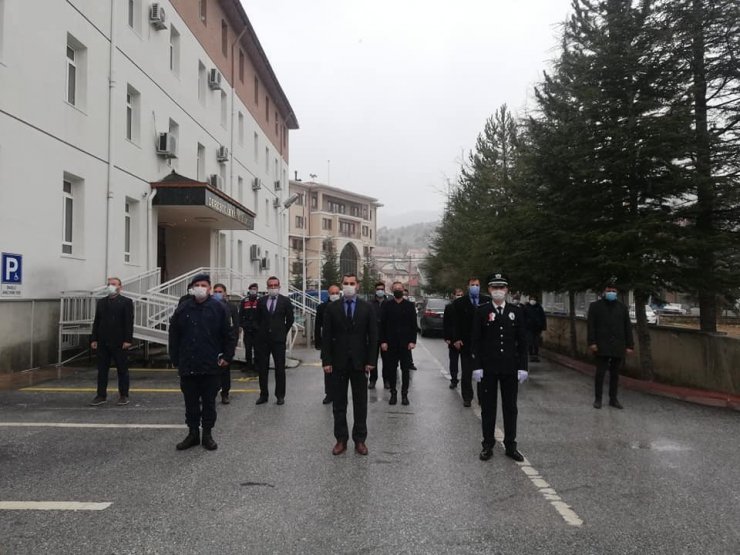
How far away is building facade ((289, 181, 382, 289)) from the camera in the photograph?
82438mm

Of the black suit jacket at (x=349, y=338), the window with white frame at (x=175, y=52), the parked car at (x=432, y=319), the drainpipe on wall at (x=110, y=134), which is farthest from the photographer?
the parked car at (x=432, y=319)

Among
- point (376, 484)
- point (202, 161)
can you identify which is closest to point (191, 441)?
point (376, 484)

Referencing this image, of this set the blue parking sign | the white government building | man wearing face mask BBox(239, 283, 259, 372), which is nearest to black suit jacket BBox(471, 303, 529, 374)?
man wearing face mask BBox(239, 283, 259, 372)

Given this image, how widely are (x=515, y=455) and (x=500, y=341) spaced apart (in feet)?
3.71

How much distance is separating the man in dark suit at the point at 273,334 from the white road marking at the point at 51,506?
4.34m

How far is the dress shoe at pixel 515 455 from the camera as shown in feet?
18.9

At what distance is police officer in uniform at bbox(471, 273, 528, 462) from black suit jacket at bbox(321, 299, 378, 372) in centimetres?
111

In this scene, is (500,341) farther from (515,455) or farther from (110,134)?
(110,134)

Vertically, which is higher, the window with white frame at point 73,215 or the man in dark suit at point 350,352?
the window with white frame at point 73,215

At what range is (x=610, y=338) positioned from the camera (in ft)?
29.4

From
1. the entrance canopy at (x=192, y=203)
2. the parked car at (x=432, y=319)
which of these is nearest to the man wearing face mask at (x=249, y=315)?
the entrance canopy at (x=192, y=203)

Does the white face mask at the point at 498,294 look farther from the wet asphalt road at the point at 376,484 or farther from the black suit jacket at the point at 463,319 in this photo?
the black suit jacket at the point at 463,319

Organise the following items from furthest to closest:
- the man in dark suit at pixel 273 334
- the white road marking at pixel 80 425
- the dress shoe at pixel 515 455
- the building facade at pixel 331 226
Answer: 1. the building facade at pixel 331 226
2. the man in dark suit at pixel 273 334
3. the white road marking at pixel 80 425
4. the dress shoe at pixel 515 455

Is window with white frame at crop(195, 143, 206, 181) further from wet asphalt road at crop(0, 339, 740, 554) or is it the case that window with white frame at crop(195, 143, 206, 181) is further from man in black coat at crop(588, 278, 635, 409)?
man in black coat at crop(588, 278, 635, 409)
